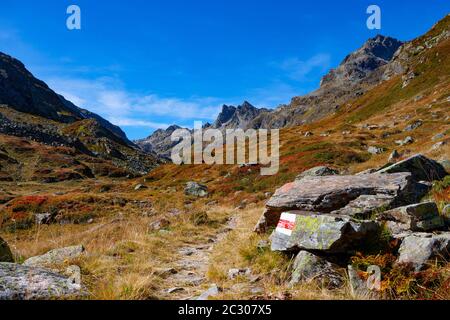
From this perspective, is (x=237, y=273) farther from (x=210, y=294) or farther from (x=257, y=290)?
(x=210, y=294)

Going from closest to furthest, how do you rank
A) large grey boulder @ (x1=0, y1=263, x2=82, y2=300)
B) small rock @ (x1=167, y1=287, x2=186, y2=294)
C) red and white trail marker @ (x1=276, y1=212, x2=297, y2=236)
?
1. large grey boulder @ (x1=0, y1=263, x2=82, y2=300)
2. small rock @ (x1=167, y1=287, x2=186, y2=294)
3. red and white trail marker @ (x1=276, y1=212, x2=297, y2=236)

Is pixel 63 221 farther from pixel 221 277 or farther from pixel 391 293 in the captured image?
pixel 391 293

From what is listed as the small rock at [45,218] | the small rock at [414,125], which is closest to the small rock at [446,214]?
the small rock at [45,218]

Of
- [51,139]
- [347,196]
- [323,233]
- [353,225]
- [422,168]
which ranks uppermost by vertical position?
[51,139]

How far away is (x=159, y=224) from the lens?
14.4 m

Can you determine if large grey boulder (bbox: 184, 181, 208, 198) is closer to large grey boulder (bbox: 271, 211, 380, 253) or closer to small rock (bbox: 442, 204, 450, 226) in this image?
large grey boulder (bbox: 271, 211, 380, 253)

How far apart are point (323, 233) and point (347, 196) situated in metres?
2.62

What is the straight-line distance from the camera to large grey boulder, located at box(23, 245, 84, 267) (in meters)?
7.44

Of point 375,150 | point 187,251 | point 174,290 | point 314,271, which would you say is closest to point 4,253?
point 174,290

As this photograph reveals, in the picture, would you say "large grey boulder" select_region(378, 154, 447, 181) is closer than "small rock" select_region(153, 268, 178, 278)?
No

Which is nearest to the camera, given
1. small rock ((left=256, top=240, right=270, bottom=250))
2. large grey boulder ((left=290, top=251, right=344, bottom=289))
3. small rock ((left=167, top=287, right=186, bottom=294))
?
large grey boulder ((left=290, top=251, right=344, bottom=289))

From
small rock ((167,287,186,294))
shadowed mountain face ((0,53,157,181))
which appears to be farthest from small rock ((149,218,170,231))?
shadowed mountain face ((0,53,157,181))

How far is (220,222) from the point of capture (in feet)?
52.4

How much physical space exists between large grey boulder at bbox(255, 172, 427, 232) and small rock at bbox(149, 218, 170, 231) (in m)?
5.18
